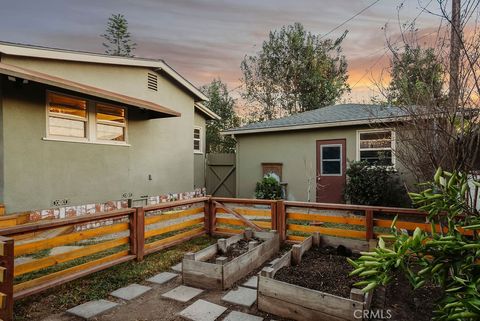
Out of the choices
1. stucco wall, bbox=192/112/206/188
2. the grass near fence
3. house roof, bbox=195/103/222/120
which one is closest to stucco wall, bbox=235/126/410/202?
stucco wall, bbox=192/112/206/188

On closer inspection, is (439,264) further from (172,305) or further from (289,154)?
(289,154)

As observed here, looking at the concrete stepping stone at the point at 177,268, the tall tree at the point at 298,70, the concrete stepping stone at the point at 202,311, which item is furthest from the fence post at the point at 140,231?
the tall tree at the point at 298,70

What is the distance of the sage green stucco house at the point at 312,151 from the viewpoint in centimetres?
906

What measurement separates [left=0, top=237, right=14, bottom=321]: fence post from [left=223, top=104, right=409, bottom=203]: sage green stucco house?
28.0ft

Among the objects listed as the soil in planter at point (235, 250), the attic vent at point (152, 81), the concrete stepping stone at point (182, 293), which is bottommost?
the concrete stepping stone at point (182, 293)

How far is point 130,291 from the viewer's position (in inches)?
146

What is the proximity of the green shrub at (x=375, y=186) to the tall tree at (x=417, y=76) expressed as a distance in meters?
3.78

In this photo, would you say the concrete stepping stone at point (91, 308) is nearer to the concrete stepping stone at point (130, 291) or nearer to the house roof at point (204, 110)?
the concrete stepping stone at point (130, 291)

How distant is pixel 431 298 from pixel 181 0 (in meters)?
10.5

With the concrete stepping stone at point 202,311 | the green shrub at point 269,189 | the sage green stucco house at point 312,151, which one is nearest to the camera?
the concrete stepping stone at point 202,311

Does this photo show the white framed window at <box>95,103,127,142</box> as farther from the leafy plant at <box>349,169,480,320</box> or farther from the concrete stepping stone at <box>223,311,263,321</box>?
the leafy plant at <box>349,169,480,320</box>

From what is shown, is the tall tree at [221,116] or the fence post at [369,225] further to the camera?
the tall tree at [221,116]

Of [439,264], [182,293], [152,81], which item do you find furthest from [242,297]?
[152,81]

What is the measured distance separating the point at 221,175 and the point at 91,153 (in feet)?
21.2
